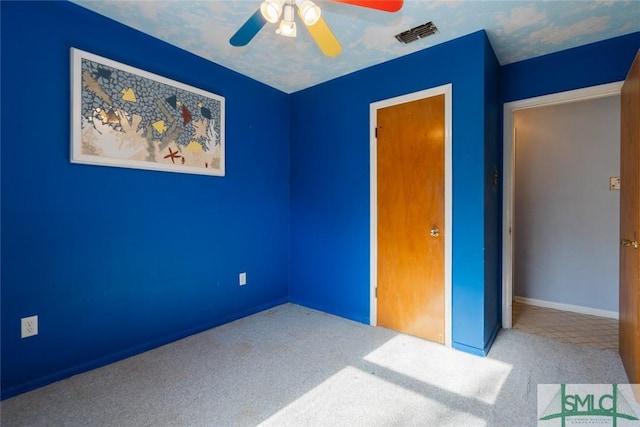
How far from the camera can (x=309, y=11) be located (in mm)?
1363

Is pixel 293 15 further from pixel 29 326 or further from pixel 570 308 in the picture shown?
pixel 570 308

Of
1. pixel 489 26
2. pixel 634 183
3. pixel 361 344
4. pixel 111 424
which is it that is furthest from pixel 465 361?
pixel 489 26

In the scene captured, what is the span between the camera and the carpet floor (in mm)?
1568

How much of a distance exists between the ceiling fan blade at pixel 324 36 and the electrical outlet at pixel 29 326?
2273 millimetres

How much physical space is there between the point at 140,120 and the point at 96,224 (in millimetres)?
786

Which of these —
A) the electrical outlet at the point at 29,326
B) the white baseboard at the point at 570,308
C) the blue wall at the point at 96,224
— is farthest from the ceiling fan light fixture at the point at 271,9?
the white baseboard at the point at 570,308

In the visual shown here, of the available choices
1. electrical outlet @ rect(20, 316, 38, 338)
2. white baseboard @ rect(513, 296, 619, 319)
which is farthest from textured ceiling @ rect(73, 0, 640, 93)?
white baseboard @ rect(513, 296, 619, 319)

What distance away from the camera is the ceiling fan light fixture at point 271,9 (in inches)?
51.8

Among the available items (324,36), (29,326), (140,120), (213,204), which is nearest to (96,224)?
(29,326)

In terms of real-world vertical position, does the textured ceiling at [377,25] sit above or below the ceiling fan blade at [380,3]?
above

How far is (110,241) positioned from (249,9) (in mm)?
1810

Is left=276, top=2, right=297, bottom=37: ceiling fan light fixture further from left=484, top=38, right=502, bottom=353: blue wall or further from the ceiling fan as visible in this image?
left=484, top=38, right=502, bottom=353: blue wall

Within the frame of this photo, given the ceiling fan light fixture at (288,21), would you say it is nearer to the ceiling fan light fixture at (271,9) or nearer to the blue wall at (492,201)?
the ceiling fan light fixture at (271,9)

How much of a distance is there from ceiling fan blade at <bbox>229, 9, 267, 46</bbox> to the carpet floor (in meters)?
1.96
